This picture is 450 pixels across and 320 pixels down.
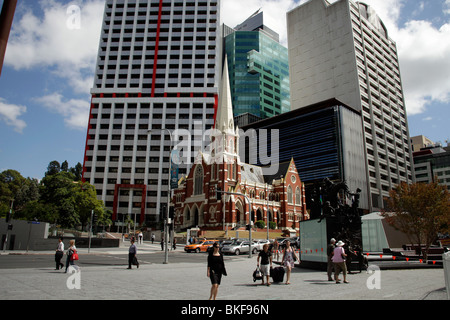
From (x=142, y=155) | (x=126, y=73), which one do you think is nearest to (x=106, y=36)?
(x=126, y=73)

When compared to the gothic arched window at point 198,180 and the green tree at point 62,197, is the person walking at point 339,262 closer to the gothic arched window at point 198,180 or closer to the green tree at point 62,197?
the green tree at point 62,197

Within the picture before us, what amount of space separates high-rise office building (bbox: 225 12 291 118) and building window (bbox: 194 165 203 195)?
182 feet

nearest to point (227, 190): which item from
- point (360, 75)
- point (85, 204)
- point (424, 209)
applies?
point (85, 204)

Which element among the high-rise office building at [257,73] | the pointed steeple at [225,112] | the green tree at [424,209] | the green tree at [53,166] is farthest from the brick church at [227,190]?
the green tree at [53,166]

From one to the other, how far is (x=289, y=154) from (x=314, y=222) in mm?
79765

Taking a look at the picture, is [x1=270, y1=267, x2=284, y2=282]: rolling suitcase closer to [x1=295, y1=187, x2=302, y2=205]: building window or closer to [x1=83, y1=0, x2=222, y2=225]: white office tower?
[x1=295, y1=187, x2=302, y2=205]: building window

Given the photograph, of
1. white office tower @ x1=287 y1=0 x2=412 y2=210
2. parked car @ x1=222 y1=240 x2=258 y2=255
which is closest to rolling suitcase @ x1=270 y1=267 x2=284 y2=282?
parked car @ x1=222 y1=240 x2=258 y2=255

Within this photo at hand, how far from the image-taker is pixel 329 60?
103 metres

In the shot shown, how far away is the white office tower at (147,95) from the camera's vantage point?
87062 mm

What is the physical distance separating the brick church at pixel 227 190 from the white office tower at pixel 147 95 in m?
17.6

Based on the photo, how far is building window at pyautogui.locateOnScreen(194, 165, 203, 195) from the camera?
67.4 meters

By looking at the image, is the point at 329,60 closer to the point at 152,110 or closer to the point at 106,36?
the point at 152,110

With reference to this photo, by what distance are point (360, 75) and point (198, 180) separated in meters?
62.5

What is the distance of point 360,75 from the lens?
317ft
